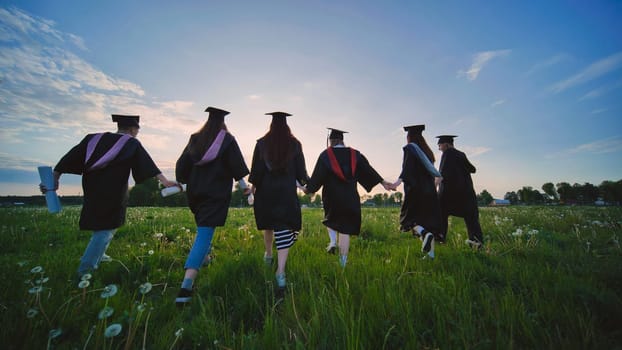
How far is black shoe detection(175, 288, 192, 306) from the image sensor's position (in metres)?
2.96

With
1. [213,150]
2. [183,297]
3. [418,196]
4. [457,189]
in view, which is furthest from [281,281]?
[457,189]

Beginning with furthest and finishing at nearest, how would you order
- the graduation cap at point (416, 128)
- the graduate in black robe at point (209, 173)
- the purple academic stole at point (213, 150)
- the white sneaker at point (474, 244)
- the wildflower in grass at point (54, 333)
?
1. the graduation cap at point (416, 128)
2. the white sneaker at point (474, 244)
3. the purple academic stole at point (213, 150)
4. the graduate in black robe at point (209, 173)
5. the wildflower in grass at point (54, 333)

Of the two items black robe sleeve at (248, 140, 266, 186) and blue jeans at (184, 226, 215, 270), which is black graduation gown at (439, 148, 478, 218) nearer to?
black robe sleeve at (248, 140, 266, 186)

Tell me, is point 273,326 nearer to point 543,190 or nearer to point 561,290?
point 561,290

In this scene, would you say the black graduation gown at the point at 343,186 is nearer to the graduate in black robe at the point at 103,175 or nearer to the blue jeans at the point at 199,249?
the blue jeans at the point at 199,249

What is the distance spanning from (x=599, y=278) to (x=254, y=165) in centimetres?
552

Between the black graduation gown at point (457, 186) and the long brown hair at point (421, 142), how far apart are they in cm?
100

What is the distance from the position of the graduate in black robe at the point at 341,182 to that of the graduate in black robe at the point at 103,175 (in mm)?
2974

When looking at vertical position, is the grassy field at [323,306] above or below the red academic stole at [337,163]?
below

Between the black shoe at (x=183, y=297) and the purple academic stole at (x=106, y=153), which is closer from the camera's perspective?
the black shoe at (x=183, y=297)

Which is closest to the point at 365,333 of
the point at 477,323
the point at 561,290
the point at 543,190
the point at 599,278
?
the point at 477,323

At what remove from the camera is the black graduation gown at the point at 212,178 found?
3727 millimetres

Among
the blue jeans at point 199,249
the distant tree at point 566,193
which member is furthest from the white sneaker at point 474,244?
the distant tree at point 566,193

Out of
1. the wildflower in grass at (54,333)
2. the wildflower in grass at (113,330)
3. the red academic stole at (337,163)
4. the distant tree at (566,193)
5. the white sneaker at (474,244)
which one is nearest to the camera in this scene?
the wildflower in grass at (113,330)
